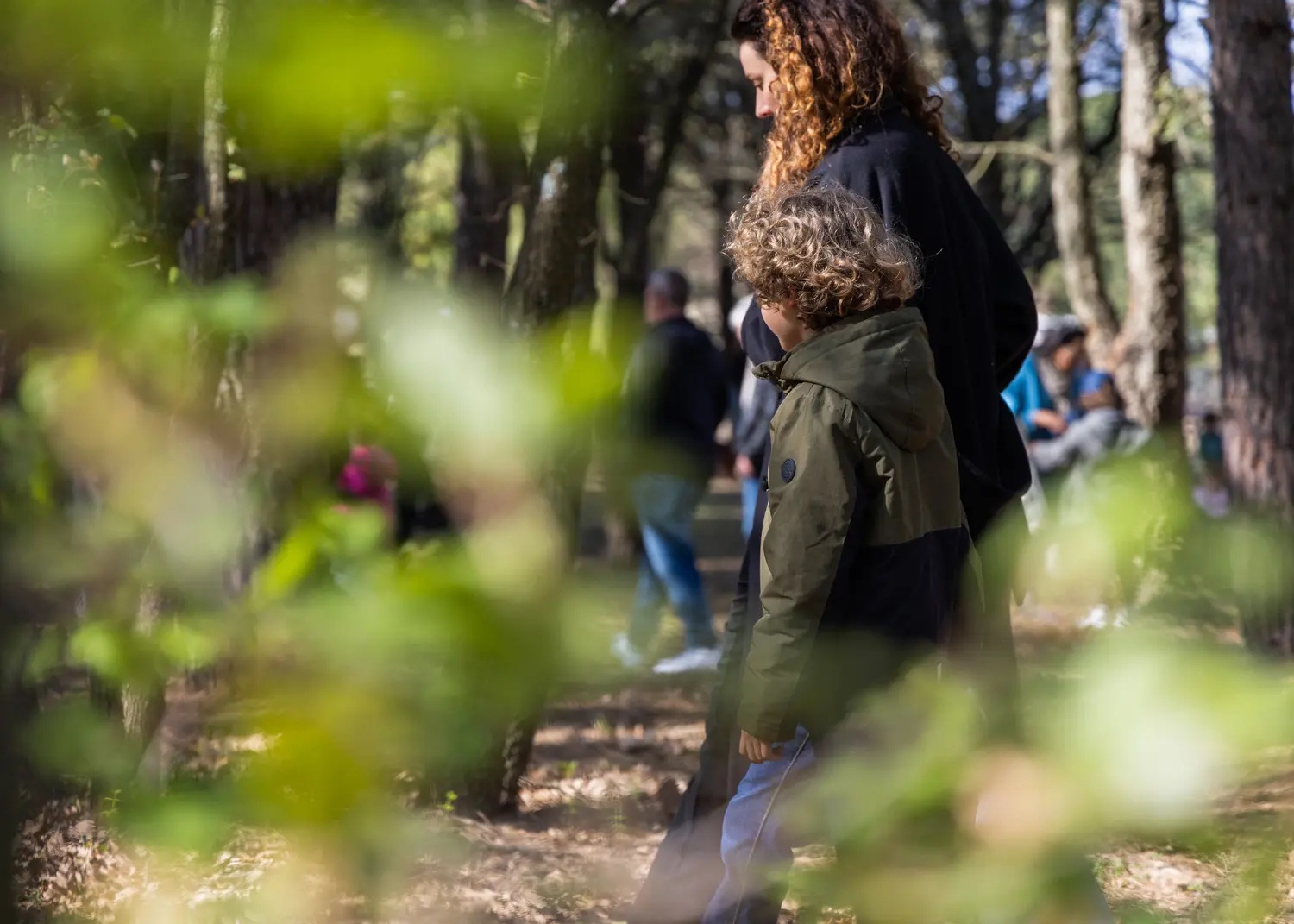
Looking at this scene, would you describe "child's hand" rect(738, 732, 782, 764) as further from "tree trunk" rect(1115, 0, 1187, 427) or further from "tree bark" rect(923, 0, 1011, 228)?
"tree bark" rect(923, 0, 1011, 228)

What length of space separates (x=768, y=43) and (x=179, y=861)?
6.37 feet

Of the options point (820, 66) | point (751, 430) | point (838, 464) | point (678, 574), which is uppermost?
point (820, 66)

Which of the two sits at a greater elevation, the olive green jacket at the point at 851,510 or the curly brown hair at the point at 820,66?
the curly brown hair at the point at 820,66

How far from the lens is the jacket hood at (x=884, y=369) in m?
2.17

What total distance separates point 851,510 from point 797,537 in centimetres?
10

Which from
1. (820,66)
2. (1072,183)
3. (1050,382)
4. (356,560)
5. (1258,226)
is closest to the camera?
(356,560)

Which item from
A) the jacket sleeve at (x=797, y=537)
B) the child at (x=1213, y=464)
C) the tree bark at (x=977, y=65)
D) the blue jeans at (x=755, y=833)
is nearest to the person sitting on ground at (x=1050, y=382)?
the child at (x=1213, y=464)

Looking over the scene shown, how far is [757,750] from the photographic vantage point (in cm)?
239

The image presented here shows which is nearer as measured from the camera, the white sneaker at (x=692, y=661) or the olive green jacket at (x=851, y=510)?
the olive green jacket at (x=851, y=510)

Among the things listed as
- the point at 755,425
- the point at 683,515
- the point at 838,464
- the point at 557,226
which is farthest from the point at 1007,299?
the point at 755,425

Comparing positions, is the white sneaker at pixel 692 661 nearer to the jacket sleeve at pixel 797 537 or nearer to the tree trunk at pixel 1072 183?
the jacket sleeve at pixel 797 537

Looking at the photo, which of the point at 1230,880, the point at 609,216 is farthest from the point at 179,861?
the point at 609,216

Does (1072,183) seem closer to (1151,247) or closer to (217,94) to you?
(1151,247)

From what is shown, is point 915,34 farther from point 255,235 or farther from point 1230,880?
point 1230,880
